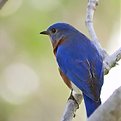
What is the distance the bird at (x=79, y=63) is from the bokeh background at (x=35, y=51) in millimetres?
2082

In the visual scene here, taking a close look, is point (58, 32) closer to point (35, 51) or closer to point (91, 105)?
point (91, 105)

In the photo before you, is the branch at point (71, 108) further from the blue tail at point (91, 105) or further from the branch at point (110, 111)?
the branch at point (110, 111)


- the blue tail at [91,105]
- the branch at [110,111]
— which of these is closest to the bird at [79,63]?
the blue tail at [91,105]

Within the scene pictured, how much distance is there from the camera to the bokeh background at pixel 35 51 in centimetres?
589

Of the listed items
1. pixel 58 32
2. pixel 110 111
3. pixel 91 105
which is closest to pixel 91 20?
pixel 58 32

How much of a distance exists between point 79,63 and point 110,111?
1833 mm

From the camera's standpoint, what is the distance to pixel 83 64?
9.87 ft

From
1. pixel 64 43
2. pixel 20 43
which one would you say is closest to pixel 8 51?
pixel 20 43

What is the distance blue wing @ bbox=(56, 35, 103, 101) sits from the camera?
9.16ft

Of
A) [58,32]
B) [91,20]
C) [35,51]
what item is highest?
[91,20]

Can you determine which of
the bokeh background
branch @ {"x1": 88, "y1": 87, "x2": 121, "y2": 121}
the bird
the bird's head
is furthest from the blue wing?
the bokeh background

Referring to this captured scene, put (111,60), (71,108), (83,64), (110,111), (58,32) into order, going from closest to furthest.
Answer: (110,111), (71,108), (111,60), (83,64), (58,32)

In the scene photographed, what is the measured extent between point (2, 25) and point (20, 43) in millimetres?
428

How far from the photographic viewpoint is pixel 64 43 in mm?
3459
